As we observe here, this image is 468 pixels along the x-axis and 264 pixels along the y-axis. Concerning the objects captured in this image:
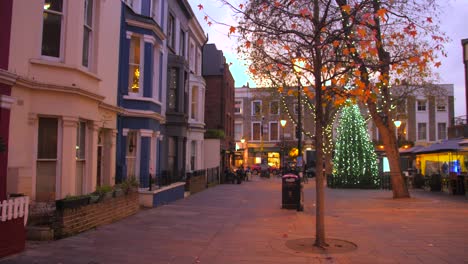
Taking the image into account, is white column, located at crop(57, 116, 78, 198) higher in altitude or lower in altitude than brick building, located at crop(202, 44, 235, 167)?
lower

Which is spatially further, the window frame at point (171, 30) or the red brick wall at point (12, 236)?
the window frame at point (171, 30)

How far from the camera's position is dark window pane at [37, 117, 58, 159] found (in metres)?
11.1

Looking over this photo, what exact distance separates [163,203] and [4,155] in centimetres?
960

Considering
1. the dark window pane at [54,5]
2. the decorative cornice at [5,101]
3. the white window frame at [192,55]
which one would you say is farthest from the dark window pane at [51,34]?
the white window frame at [192,55]

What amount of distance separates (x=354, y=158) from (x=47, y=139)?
22.6 metres

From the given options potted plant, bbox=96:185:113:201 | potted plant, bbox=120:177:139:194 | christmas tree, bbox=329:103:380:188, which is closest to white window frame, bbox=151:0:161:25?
potted plant, bbox=120:177:139:194

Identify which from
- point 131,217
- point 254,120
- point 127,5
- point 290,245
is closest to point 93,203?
point 131,217

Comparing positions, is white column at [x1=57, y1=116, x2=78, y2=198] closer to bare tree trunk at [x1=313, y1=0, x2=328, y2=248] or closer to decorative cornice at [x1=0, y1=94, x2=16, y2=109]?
decorative cornice at [x1=0, y1=94, x2=16, y2=109]

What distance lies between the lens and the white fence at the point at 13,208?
25.7 ft

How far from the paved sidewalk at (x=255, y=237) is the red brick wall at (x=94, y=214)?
0.24 meters

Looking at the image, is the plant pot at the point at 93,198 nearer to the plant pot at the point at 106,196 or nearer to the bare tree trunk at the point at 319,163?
the plant pot at the point at 106,196

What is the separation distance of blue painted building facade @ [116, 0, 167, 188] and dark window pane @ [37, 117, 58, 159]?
4835 millimetres

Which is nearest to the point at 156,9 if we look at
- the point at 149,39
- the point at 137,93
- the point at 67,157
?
the point at 149,39

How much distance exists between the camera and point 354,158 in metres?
30.1
